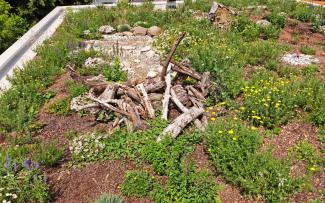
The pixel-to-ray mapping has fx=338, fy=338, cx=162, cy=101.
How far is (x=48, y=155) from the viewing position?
17.4ft

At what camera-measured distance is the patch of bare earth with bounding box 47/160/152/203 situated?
483 centimetres

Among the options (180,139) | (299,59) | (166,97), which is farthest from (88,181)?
(299,59)

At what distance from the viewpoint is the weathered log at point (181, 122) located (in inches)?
221

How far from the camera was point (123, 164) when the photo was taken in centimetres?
534

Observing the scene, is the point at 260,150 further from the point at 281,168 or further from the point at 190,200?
the point at 190,200

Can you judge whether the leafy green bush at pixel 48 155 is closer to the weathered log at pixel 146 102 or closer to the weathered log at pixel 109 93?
the weathered log at pixel 109 93

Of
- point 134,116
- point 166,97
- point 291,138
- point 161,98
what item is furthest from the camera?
point 161,98

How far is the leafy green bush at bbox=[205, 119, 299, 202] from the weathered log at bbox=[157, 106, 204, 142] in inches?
17.5

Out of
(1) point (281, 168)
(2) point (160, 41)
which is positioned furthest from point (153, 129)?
(2) point (160, 41)

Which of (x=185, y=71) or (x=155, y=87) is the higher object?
(x=185, y=71)

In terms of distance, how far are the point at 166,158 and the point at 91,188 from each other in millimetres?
1192

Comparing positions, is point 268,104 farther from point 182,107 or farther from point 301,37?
point 301,37

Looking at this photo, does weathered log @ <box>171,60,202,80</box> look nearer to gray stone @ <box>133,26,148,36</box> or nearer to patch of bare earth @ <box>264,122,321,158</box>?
patch of bare earth @ <box>264,122,321,158</box>

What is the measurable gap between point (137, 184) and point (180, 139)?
1.17 metres
